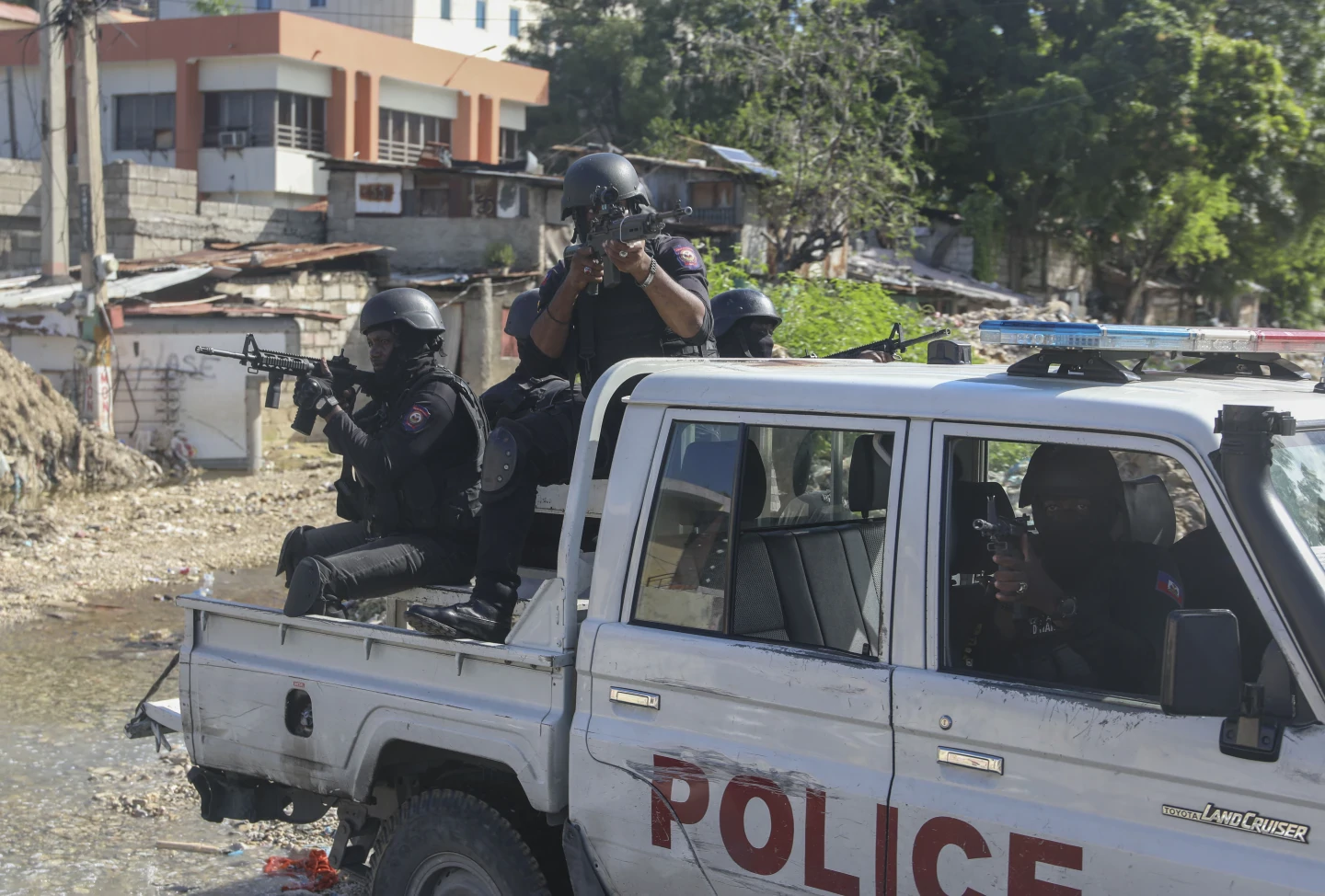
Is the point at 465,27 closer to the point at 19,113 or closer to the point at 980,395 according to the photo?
the point at 19,113

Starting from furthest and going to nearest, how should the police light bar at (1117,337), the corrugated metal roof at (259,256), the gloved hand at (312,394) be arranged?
1. the corrugated metal roof at (259,256)
2. the gloved hand at (312,394)
3. the police light bar at (1117,337)

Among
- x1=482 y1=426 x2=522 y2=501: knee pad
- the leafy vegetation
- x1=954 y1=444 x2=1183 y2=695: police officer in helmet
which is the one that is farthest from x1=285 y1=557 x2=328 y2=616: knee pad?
the leafy vegetation

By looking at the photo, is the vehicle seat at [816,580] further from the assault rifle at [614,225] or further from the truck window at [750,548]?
the assault rifle at [614,225]

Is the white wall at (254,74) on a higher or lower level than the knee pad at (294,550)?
higher

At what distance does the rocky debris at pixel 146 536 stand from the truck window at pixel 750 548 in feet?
24.1

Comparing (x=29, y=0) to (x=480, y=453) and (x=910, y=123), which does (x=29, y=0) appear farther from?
(x=480, y=453)

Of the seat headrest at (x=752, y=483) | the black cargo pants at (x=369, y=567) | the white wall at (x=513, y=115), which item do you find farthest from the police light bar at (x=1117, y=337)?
the white wall at (x=513, y=115)

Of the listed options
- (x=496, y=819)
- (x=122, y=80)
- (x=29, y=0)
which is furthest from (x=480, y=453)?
(x=29, y=0)

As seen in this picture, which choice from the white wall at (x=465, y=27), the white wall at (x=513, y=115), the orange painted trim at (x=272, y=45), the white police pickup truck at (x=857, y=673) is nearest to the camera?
the white police pickup truck at (x=857, y=673)

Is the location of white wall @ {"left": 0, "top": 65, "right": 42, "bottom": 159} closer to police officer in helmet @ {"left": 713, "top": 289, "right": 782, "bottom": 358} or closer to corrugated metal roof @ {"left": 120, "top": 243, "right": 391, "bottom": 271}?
corrugated metal roof @ {"left": 120, "top": 243, "right": 391, "bottom": 271}

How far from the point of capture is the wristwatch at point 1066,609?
2.88m

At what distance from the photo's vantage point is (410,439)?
14.7ft

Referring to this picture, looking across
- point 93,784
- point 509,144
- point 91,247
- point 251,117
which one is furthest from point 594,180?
point 509,144

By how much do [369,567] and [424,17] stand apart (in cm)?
4810
